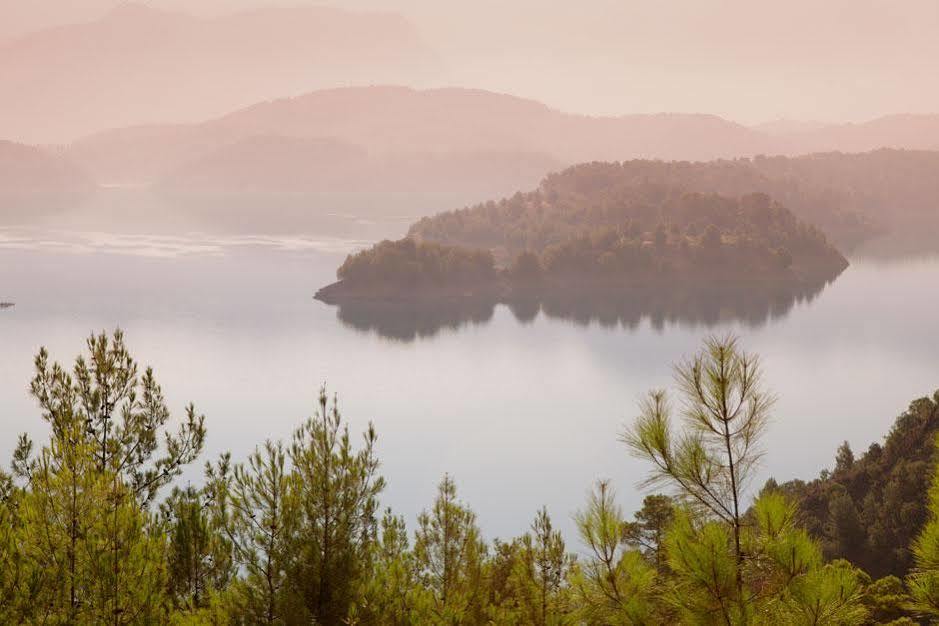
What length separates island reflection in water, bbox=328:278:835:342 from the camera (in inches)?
3797

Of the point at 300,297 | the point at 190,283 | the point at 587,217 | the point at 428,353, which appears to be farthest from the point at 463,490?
the point at 587,217

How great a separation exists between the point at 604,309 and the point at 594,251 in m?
17.6

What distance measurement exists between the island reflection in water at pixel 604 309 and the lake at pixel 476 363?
561 mm

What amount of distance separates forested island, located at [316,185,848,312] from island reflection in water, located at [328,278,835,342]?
178 centimetres

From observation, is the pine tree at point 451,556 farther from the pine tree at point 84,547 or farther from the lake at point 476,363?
the lake at point 476,363

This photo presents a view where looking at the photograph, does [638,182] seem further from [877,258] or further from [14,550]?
[14,550]

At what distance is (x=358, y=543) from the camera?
40.5 feet

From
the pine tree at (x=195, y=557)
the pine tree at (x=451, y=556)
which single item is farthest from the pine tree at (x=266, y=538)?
the pine tree at (x=451, y=556)

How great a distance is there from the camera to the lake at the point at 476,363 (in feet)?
181

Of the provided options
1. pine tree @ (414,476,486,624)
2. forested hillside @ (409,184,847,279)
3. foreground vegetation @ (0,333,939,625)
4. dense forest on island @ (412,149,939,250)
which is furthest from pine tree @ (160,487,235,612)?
dense forest on island @ (412,149,939,250)

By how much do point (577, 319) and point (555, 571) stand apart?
89770 millimetres

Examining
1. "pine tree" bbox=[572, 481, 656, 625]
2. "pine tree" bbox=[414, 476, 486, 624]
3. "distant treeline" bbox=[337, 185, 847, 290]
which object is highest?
"distant treeline" bbox=[337, 185, 847, 290]

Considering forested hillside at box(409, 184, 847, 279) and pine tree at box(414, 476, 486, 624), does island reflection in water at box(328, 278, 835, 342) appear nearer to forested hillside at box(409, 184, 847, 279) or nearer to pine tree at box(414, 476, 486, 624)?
forested hillside at box(409, 184, 847, 279)

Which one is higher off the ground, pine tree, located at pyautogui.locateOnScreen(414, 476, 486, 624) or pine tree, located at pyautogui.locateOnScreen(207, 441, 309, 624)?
pine tree, located at pyautogui.locateOnScreen(207, 441, 309, 624)
